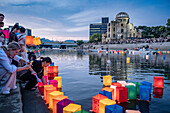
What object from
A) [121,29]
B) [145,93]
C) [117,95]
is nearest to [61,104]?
[117,95]

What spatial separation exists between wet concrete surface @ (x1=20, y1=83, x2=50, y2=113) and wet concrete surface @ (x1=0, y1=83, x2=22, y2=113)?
0.33m

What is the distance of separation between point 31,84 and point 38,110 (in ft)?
5.29

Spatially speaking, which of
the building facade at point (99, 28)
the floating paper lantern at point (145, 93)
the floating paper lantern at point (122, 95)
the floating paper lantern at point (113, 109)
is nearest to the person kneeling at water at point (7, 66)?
the floating paper lantern at point (113, 109)

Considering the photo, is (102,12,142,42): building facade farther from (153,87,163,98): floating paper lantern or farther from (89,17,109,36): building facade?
(89,17,109,36): building facade

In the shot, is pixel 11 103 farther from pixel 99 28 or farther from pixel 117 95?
pixel 99 28

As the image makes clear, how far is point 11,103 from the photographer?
10.4 feet

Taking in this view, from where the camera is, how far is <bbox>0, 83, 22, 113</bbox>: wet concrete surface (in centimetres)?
286

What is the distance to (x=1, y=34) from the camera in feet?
16.9

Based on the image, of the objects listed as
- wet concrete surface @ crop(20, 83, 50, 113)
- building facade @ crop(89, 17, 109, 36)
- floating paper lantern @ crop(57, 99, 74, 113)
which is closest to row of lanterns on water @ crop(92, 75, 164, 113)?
floating paper lantern @ crop(57, 99, 74, 113)

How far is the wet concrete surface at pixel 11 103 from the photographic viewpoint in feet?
9.38

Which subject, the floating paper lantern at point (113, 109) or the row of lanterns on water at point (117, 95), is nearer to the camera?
the floating paper lantern at point (113, 109)

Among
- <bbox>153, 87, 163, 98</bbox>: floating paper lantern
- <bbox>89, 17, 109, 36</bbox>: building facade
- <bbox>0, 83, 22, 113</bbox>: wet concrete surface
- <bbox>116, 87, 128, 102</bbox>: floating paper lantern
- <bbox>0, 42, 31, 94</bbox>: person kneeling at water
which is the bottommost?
<bbox>153, 87, 163, 98</bbox>: floating paper lantern

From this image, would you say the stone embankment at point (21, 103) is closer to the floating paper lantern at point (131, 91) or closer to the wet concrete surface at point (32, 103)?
the wet concrete surface at point (32, 103)

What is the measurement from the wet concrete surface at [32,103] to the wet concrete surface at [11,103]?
33cm
